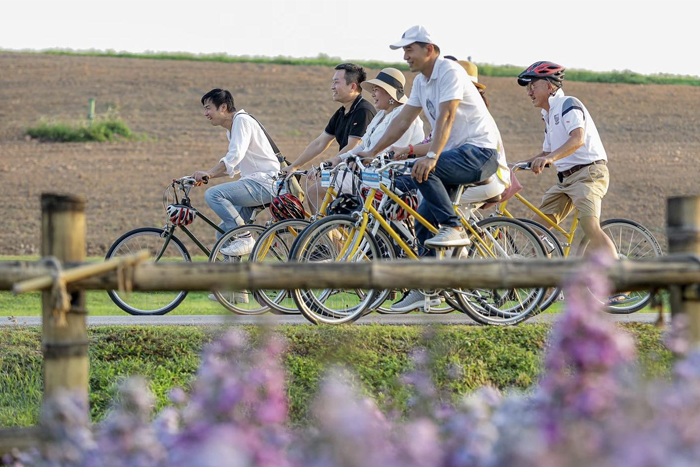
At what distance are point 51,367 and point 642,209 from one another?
24287mm

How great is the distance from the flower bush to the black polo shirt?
5.73m

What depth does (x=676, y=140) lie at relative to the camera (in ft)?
122

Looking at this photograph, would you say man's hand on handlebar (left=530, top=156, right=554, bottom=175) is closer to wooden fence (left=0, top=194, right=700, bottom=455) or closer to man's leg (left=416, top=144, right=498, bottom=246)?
man's leg (left=416, top=144, right=498, bottom=246)

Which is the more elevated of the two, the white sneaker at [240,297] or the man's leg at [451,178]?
the man's leg at [451,178]

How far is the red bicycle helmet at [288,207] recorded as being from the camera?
Result: 8.67 meters

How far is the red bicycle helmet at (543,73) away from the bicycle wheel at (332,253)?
2018 millimetres

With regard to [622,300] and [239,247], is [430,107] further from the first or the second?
[622,300]

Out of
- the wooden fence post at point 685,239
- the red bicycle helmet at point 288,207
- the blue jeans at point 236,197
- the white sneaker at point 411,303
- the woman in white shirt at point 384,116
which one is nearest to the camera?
the wooden fence post at point 685,239

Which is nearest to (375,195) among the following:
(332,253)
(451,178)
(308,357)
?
(332,253)

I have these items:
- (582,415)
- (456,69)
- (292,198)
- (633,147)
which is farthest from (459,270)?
(633,147)

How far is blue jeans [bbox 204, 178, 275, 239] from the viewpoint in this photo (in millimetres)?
9031

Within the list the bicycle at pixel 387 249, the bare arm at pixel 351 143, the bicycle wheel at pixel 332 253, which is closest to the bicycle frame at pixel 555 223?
Result: the bicycle at pixel 387 249

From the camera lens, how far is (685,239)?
14.6 ft

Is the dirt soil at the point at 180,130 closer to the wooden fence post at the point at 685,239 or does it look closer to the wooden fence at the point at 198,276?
the wooden fence at the point at 198,276
